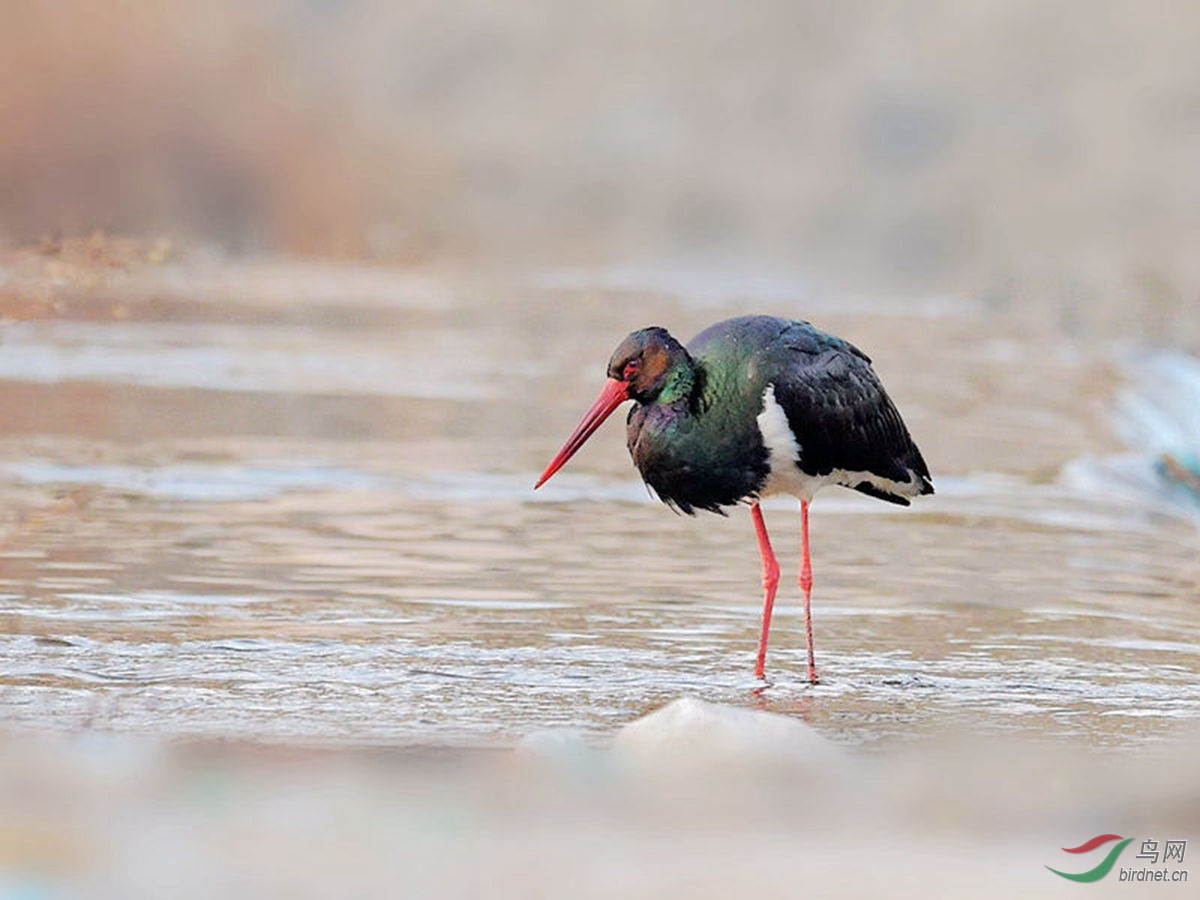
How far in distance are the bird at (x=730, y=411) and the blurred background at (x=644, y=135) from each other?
23.0 feet

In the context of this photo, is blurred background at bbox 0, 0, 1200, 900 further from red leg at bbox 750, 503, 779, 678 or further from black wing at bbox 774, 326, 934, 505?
black wing at bbox 774, 326, 934, 505

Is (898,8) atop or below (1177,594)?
atop

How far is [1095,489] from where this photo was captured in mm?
10883

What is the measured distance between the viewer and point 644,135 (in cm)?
2906

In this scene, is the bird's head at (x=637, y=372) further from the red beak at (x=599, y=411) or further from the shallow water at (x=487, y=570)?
the shallow water at (x=487, y=570)

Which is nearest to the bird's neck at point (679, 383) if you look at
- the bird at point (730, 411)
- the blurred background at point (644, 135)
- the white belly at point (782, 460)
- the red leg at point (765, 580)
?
the bird at point (730, 411)

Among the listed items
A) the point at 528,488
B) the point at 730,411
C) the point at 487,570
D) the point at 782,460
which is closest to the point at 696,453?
the point at 730,411

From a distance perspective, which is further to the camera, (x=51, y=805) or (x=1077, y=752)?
(x=1077, y=752)

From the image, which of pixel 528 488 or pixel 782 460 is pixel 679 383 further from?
pixel 528 488

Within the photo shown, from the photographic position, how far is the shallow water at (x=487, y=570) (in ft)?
21.0

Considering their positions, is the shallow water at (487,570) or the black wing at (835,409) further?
the black wing at (835,409)

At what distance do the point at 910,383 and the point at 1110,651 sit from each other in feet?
26.0

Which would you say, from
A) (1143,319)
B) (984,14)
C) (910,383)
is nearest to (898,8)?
(984,14)

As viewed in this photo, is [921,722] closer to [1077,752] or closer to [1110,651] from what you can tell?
[1077,752]
